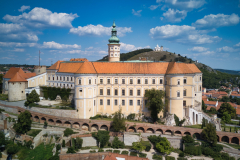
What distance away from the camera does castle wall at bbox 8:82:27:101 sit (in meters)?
57.6

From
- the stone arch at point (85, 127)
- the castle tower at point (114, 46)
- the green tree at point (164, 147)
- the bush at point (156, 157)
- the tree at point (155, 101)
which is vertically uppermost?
the castle tower at point (114, 46)

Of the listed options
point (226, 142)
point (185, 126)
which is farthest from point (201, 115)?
point (226, 142)

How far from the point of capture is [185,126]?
47312 mm

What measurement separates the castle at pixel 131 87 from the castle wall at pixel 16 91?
1886 centimetres

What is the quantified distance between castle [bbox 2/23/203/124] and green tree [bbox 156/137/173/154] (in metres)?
11.0

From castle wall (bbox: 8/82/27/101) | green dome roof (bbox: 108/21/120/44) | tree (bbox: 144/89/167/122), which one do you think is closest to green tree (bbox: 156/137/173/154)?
tree (bbox: 144/89/167/122)

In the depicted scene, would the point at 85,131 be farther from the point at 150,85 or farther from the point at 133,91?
the point at 150,85

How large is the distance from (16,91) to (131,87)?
115 feet

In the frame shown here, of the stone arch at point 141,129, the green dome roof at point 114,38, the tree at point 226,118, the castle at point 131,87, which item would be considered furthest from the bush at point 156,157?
the green dome roof at point 114,38

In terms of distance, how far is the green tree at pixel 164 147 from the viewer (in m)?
39.1

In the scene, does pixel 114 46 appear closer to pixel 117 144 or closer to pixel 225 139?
pixel 117 144

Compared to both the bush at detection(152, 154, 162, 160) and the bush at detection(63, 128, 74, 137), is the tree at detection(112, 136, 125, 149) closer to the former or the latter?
the bush at detection(152, 154, 162, 160)

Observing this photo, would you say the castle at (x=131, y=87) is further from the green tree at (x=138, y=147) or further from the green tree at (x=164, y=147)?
the green tree at (x=138, y=147)

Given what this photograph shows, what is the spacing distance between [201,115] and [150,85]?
50.7 feet
